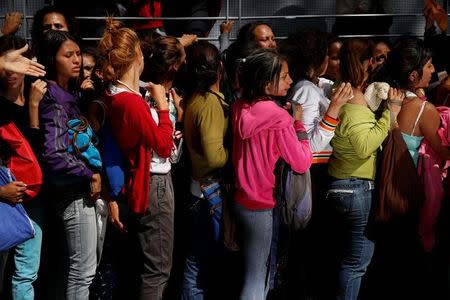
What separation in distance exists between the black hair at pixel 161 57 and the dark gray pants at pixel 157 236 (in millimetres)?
661

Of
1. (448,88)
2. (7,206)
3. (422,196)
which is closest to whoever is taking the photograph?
(7,206)

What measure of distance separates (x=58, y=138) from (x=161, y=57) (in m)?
0.87

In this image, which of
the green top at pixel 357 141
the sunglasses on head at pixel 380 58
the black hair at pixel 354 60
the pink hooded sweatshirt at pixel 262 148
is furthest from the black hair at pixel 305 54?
the sunglasses on head at pixel 380 58

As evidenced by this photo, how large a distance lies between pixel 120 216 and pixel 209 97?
95 centimetres

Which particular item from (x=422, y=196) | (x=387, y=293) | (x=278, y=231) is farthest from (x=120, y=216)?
(x=387, y=293)

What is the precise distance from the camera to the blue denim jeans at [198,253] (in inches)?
192

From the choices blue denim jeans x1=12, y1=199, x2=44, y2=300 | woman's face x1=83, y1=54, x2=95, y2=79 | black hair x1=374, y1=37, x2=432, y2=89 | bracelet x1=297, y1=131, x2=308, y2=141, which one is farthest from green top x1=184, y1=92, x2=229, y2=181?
black hair x1=374, y1=37, x2=432, y2=89

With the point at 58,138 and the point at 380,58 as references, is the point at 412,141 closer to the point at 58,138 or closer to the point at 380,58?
the point at 380,58

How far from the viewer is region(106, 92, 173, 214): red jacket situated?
440cm

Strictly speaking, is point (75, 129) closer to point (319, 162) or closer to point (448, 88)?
point (319, 162)

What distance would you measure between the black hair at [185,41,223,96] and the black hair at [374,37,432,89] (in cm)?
121

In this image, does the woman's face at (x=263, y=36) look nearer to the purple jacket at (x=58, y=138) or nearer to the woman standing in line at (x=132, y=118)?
the woman standing in line at (x=132, y=118)

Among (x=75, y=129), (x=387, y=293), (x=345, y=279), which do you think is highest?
(x=75, y=129)

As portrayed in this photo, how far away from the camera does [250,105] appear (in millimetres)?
4605
